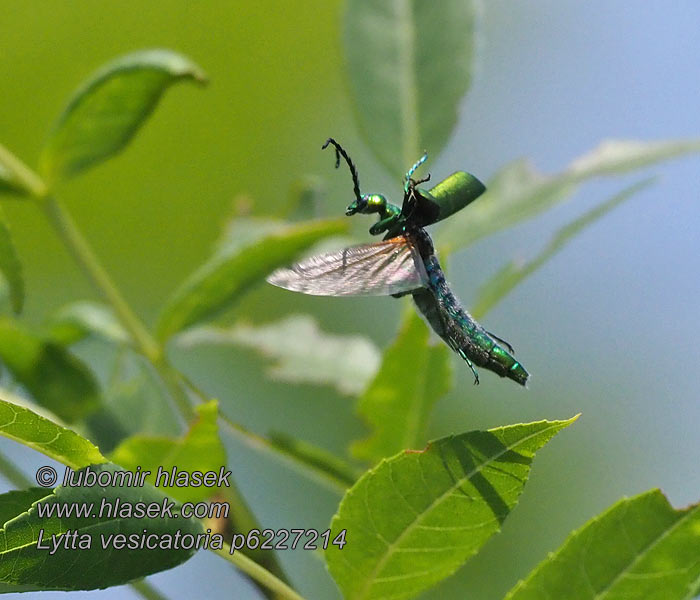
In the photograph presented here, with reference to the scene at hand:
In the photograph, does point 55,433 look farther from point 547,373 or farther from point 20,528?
point 547,373

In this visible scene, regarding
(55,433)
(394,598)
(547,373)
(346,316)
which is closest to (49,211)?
(55,433)

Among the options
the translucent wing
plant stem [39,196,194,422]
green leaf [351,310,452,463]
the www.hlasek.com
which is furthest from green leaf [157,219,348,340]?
the www.hlasek.com

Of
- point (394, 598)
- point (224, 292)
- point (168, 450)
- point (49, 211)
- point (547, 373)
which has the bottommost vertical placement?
point (547, 373)

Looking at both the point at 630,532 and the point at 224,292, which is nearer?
the point at 630,532

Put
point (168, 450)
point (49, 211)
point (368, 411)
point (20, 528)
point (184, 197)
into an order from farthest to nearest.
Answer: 1. point (184, 197)
2. point (49, 211)
3. point (368, 411)
4. point (168, 450)
5. point (20, 528)

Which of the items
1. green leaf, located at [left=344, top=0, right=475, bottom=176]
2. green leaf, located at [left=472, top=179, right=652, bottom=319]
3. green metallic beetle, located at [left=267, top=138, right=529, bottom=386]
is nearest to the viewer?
green metallic beetle, located at [left=267, top=138, right=529, bottom=386]

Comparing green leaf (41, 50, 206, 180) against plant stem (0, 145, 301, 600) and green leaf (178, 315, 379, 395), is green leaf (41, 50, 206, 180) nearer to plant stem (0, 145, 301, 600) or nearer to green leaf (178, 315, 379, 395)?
plant stem (0, 145, 301, 600)
